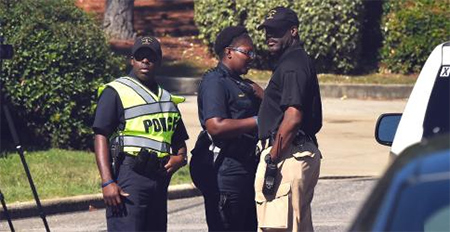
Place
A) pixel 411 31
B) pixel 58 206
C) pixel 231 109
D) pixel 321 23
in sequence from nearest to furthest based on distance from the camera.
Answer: pixel 231 109 → pixel 58 206 → pixel 321 23 → pixel 411 31

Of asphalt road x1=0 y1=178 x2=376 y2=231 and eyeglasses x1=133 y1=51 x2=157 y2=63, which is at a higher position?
eyeglasses x1=133 y1=51 x2=157 y2=63

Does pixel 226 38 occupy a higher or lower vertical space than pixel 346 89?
higher

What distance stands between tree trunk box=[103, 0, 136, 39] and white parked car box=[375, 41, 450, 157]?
17.6 m

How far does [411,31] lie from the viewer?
805 inches

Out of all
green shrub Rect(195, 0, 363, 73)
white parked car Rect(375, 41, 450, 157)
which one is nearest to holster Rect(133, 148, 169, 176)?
white parked car Rect(375, 41, 450, 157)

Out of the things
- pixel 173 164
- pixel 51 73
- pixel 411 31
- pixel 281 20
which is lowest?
pixel 411 31

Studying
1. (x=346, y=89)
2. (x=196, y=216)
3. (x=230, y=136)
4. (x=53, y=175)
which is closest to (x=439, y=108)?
(x=230, y=136)

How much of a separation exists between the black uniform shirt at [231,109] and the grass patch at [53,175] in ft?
13.9

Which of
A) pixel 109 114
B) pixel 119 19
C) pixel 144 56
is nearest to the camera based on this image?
pixel 109 114

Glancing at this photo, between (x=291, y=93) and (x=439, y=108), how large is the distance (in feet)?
3.57

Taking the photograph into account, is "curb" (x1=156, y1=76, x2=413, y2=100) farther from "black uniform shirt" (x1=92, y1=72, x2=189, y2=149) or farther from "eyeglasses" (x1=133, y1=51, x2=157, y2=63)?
"black uniform shirt" (x1=92, y1=72, x2=189, y2=149)

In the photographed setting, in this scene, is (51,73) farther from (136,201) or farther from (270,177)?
(270,177)

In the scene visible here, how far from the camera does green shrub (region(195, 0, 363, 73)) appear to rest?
20.0 m

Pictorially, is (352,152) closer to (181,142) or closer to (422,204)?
(181,142)
